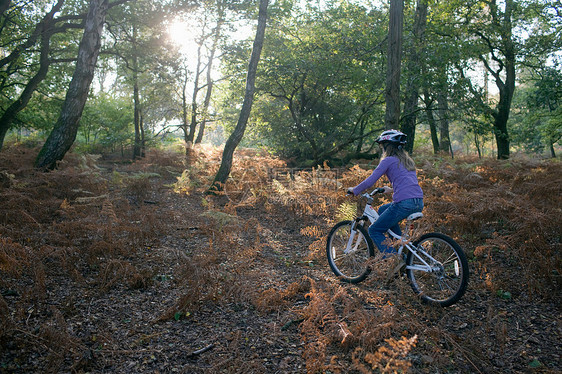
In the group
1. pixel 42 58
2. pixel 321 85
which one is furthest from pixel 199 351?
pixel 321 85

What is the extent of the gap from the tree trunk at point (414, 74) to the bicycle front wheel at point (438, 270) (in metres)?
8.38

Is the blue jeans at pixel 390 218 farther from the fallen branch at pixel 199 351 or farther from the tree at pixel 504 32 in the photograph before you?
the tree at pixel 504 32

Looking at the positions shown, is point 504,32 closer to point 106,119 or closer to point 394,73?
point 394,73

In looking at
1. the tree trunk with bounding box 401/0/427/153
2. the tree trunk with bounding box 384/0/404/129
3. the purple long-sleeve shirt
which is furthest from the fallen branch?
the tree trunk with bounding box 401/0/427/153

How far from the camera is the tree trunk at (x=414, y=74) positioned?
10898 millimetres

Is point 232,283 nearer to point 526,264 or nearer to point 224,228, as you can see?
point 224,228

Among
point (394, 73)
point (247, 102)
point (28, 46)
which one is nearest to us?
point (394, 73)

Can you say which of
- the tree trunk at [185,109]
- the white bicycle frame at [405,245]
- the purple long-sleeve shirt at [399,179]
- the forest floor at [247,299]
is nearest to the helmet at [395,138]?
the purple long-sleeve shirt at [399,179]

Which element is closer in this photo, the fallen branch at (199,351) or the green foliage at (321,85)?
the fallen branch at (199,351)

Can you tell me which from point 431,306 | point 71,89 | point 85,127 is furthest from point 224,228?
point 85,127

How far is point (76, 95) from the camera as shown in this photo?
921 cm

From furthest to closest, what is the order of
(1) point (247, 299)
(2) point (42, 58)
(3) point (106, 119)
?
(3) point (106, 119)
(2) point (42, 58)
(1) point (247, 299)

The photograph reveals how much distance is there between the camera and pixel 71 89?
919 centimetres

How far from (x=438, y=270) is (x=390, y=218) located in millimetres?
820
